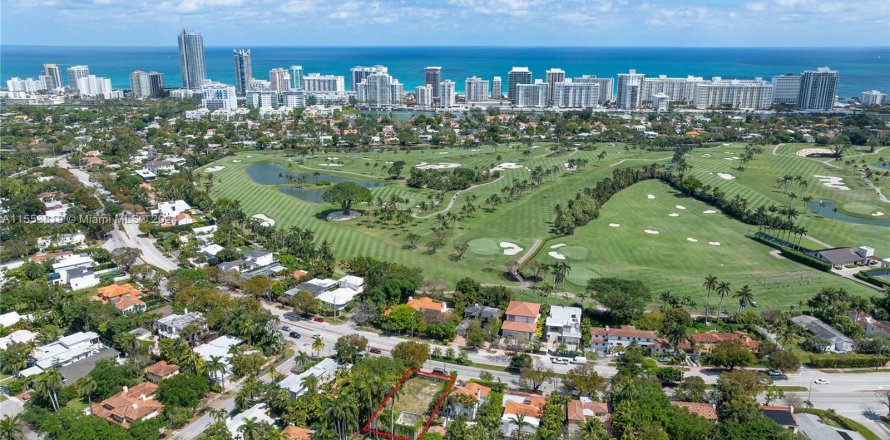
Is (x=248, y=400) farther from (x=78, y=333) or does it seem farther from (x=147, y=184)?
(x=147, y=184)

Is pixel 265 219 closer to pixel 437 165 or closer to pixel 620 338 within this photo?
pixel 437 165

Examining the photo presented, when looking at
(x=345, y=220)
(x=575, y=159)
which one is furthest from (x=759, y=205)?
(x=345, y=220)

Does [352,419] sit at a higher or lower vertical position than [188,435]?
higher

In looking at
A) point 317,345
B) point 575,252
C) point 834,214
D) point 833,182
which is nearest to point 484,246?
point 575,252

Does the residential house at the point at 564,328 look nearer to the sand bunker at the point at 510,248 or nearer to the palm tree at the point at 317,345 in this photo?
the sand bunker at the point at 510,248

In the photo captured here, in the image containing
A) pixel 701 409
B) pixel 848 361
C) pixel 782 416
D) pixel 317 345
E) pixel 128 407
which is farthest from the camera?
pixel 317 345

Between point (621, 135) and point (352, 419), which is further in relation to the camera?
point (621, 135)

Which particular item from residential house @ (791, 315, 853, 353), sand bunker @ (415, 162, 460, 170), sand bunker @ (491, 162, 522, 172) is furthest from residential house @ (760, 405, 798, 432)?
sand bunker @ (415, 162, 460, 170)
